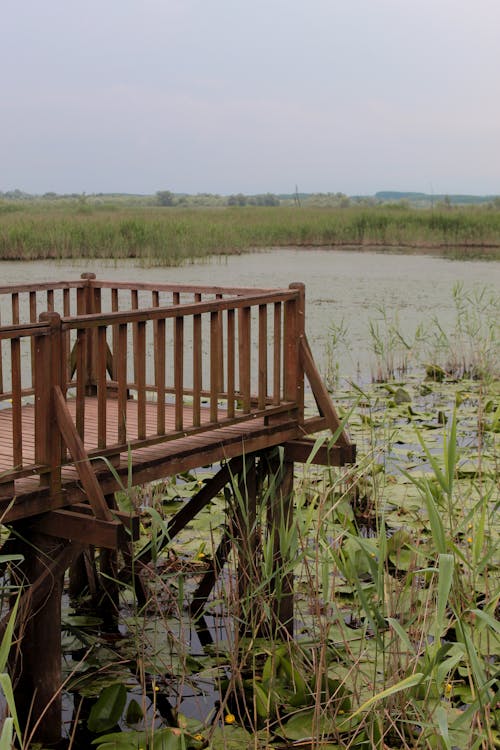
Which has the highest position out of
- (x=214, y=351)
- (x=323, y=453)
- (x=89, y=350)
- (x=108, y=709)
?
(x=214, y=351)

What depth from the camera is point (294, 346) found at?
16.5 feet

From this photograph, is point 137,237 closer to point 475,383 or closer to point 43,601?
point 475,383

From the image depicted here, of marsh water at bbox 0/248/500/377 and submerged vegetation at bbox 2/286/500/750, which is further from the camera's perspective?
marsh water at bbox 0/248/500/377

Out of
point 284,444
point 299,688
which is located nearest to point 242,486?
point 284,444

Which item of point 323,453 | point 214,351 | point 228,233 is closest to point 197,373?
point 214,351

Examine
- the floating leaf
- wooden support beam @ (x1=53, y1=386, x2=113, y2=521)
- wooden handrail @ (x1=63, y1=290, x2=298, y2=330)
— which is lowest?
the floating leaf

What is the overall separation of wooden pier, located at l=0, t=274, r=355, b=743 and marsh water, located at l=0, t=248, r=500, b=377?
450cm

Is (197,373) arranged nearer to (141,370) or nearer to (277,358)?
(141,370)

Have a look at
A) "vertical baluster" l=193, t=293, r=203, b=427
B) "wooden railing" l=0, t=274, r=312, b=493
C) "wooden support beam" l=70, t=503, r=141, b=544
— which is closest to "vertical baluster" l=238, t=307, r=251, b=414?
"wooden railing" l=0, t=274, r=312, b=493

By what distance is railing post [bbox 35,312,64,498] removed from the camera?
369cm

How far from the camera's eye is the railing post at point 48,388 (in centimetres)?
369

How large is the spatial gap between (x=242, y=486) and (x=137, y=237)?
1481 cm

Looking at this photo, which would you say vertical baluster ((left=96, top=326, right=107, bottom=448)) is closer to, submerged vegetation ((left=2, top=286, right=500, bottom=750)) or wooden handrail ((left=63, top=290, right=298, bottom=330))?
wooden handrail ((left=63, top=290, right=298, bottom=330))

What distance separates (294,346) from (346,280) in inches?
487
